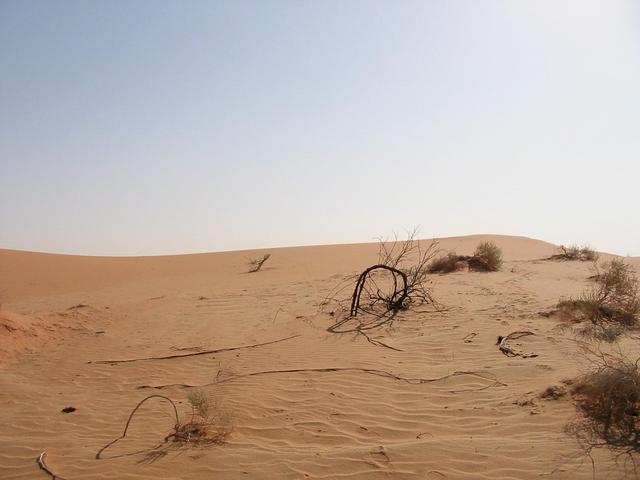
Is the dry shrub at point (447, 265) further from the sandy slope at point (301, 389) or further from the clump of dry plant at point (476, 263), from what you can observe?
the sandy slope at point (301, 389)

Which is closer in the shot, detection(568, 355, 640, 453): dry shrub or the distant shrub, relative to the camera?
detection(568, 355, 640, 453): dry shrub

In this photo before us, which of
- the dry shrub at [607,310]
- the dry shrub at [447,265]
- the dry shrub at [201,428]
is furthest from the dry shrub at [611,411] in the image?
the dry shrub at [447,265]

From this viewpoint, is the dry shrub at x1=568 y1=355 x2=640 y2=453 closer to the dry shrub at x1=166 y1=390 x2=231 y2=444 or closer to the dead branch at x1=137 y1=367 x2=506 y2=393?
the dead branch at x1=137 y1=367 x2=506 y2=393

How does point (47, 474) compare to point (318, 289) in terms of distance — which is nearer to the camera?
point (47, 474)

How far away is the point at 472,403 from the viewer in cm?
455

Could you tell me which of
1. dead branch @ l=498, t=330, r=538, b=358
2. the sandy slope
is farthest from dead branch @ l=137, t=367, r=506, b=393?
dead branch @ l=498, t=330, r=538, b=358

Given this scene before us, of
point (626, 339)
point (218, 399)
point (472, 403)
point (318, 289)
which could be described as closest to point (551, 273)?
point (318, 289)

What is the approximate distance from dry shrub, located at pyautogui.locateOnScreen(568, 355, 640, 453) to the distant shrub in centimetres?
845

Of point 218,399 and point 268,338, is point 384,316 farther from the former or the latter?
point 218,399

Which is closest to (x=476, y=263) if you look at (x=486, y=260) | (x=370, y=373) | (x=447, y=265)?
(x=486, y=260)

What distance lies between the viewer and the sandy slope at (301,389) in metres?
3.65

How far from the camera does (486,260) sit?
1257cm

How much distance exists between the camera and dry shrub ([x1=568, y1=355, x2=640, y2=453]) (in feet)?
11.5

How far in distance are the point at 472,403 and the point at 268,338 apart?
389 centimetres
